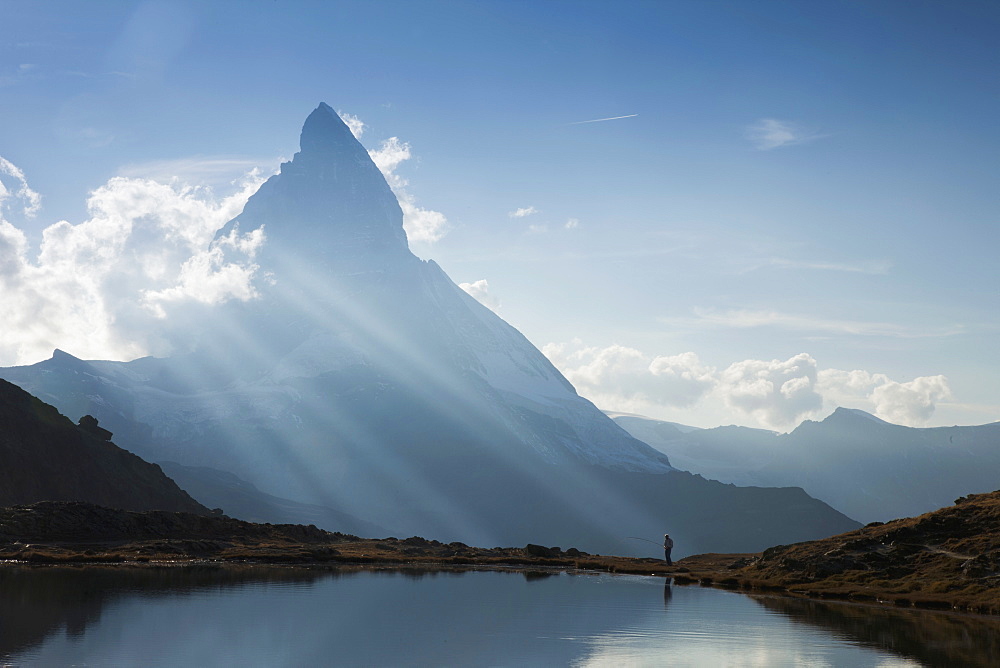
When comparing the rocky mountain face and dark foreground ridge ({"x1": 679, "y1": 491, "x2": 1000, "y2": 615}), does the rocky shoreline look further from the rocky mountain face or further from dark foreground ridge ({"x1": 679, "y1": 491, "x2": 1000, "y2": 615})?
the rocky mountain face

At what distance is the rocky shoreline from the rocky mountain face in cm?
4397

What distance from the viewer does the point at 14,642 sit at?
22594 millimetres

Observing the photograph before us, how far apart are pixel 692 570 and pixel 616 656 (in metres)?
39.4

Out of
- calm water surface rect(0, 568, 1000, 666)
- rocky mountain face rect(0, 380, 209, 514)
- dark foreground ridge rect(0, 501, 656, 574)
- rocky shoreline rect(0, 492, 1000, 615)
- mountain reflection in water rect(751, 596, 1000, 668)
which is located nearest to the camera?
calm water surface rect(0, 568, 1000, 666)

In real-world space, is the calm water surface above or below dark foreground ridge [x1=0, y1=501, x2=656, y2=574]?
below

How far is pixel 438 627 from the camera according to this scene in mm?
27750

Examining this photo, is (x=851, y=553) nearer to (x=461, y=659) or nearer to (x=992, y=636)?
(x=992, y=636)

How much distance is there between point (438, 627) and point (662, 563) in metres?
43.8

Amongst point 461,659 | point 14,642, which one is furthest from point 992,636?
point 14,642

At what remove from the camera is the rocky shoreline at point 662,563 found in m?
40.6

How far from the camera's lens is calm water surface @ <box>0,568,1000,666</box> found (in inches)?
888

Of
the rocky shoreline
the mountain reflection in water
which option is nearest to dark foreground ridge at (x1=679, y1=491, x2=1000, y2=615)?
the rocky shoreline

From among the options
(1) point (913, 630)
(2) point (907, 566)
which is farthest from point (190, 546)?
(1) point (913, 630)

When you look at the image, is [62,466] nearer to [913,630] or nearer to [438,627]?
[438,627]
